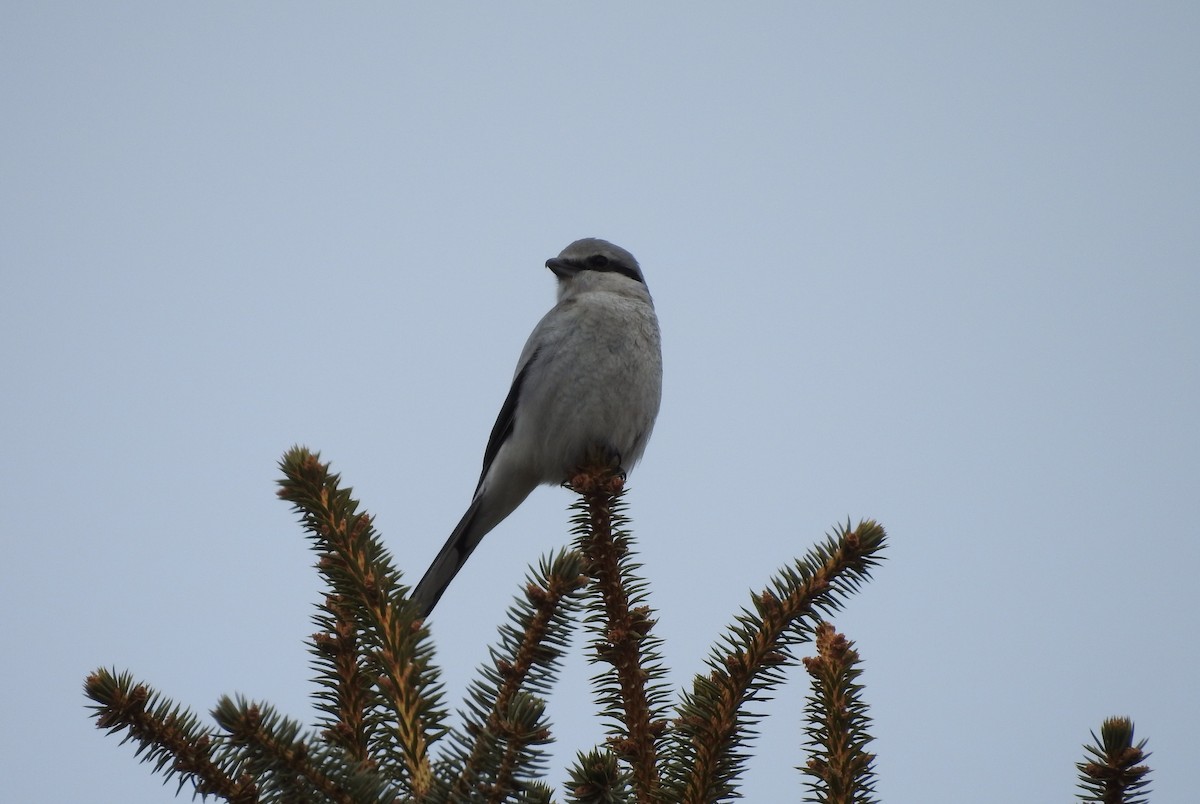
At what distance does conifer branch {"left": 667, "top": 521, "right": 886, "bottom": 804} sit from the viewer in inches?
77.9

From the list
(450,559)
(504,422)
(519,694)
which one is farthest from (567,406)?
(519,694)

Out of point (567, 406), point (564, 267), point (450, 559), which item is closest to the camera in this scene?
point (450, 559)

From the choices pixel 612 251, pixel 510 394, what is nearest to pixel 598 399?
pixel 510 394

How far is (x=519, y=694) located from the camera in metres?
1.60

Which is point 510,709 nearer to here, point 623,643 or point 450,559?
point 623,643

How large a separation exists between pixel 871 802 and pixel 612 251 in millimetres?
4653

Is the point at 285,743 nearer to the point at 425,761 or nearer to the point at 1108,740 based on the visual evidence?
the point at 425,761

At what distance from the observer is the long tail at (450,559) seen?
14.5 feet

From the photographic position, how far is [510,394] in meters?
5.53

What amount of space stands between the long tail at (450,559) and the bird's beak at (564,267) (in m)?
1.64

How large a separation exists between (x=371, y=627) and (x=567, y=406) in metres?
2.88

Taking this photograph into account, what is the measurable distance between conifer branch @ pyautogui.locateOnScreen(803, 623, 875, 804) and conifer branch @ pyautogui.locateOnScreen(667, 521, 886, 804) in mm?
117

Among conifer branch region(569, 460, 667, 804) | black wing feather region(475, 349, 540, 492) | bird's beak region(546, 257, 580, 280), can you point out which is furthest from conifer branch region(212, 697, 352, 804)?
bird's beak region(546, 257, 580, 280)

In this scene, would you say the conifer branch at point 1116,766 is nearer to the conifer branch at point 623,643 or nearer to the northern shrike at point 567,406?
the conifer branch at point 623,643
